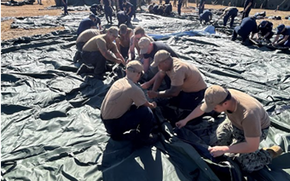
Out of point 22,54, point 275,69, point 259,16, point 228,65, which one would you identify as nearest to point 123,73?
point 228,65

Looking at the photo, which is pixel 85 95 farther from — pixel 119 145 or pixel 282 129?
pixel 282 129

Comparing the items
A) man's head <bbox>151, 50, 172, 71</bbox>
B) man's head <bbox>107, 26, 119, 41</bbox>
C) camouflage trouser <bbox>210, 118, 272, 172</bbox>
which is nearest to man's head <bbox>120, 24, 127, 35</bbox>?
man's head <bbox>107, 26, 119, 41</bbox>

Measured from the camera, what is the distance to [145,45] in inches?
123

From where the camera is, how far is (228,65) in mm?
4512

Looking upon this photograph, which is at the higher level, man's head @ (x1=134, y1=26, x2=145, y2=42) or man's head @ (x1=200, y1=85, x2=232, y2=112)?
man's head @ (x1=134, y1=26, x2=145, y2=42)

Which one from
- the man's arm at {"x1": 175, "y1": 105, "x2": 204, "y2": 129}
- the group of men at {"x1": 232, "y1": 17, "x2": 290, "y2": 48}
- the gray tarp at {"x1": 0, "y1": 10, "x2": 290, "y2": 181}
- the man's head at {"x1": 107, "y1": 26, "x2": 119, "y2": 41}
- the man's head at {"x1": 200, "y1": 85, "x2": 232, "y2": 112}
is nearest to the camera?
the man's head at {"x1": 200, "y1": 85, "x2": 232, "y2": 112}

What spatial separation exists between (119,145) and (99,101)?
115 cm

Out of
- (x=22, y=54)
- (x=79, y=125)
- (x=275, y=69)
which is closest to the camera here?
(x=79, y=125)

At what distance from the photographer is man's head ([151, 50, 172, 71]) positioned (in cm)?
241

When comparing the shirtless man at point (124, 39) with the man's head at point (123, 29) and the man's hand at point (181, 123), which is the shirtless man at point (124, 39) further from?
the man's hand at point (181, 123)

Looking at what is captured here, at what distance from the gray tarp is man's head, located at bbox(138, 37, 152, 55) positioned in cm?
87

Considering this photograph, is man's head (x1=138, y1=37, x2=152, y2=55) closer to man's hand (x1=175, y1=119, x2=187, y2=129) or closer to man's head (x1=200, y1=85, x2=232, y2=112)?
man's hand (x1=175, y1=119, x2=187, y2=129)

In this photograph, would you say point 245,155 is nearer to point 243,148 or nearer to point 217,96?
point 243,148

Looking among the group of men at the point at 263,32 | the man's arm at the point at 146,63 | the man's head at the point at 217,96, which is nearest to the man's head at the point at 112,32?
the man's arm at the point at 146,63
